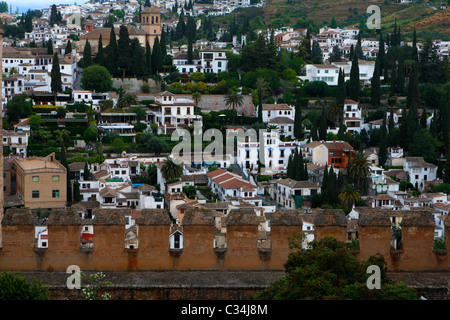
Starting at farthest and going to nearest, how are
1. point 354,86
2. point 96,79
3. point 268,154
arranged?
point 354,86 → point 96,79 → point 268,154

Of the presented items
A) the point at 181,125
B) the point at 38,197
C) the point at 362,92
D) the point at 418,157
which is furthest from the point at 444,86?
the point at 38,197

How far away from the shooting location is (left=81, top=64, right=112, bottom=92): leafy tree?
65.8m

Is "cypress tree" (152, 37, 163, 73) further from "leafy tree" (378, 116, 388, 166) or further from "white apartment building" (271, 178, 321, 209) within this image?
"white apartment building" (271, 178, 321, 209)

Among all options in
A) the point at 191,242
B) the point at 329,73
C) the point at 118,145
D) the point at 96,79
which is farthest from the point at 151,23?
the point at 191,242

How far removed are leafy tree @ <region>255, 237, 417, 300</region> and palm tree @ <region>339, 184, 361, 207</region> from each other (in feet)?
130

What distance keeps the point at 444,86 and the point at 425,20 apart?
45368 mm

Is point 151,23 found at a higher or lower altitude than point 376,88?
higher

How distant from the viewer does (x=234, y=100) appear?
65438 mm

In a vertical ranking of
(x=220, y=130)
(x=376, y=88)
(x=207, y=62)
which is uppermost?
(x=207, y=62)

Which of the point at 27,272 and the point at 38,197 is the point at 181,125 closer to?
the point at 38,197

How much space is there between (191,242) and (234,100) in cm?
5449

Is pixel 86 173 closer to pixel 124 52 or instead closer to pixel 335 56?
pixel 124 52

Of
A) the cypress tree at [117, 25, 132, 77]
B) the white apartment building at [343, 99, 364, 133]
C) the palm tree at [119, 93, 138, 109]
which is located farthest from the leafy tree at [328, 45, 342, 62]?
the palm tree at [119, 93, 138, 109]

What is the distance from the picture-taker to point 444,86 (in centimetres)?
7125
